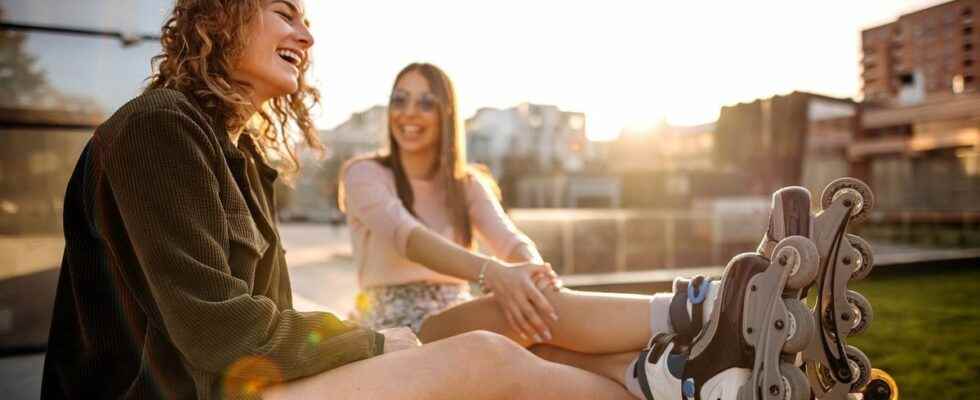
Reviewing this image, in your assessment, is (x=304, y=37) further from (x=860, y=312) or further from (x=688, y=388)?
(x=860, y=312)

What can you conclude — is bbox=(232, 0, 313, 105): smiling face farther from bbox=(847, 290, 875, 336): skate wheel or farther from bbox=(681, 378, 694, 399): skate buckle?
bbox=(847, 290, 875, 336): skate wheel

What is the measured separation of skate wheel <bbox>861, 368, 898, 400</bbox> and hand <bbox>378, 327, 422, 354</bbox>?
865mm

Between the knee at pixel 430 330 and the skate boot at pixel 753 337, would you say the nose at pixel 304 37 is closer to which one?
the knee at pixel 430 330

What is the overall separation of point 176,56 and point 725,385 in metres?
1.15

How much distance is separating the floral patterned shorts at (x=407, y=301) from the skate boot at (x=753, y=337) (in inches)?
37.9

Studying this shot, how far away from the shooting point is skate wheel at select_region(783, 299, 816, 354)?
3.90 feet

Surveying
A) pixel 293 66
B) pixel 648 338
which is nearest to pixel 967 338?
pixel 648 338

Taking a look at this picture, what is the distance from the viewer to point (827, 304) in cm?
128

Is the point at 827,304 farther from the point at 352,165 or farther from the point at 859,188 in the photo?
the point at 352,165

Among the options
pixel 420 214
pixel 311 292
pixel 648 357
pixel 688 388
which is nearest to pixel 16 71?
pixel 420 214

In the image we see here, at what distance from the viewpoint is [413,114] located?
2.37 m

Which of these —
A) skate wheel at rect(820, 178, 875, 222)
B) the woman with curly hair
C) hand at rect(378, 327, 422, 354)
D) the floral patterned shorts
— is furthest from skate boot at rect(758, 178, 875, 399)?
the floral patterned shorts

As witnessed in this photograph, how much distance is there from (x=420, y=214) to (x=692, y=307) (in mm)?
1185

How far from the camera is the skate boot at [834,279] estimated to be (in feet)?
4.11
